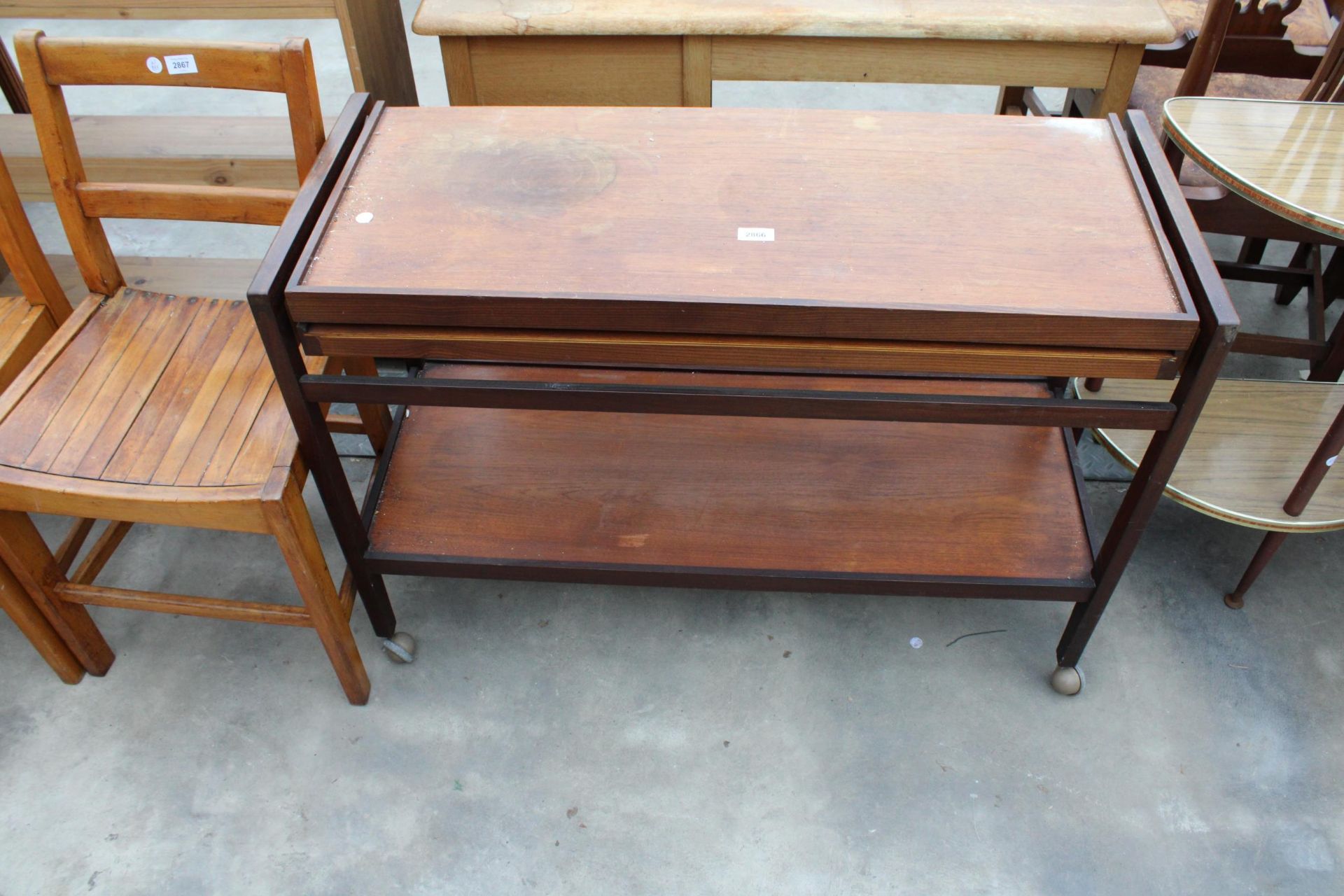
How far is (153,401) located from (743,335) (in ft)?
3.58

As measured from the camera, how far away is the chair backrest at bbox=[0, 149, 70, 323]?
1.73 metres

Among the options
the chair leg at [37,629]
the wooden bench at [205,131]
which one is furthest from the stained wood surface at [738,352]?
the wooden bench at [205,131]

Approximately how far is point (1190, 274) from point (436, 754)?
61.3 inches

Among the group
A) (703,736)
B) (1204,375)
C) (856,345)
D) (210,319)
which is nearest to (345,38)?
(210,319)

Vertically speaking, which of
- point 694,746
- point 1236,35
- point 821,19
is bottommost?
point 694,746

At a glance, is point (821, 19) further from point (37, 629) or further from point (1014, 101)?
point (37, 629)

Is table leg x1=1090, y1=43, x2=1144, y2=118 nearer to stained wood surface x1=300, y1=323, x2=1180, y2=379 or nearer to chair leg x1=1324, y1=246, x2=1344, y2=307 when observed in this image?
chair leg x1=1324, y1=246, x2=1344, y2=307

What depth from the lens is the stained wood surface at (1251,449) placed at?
191cm

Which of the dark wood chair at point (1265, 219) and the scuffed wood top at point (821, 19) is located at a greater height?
the scuffed wood top at point (821, 19)

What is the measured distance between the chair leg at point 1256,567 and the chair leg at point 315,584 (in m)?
1.87

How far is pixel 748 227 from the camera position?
4.84 ft

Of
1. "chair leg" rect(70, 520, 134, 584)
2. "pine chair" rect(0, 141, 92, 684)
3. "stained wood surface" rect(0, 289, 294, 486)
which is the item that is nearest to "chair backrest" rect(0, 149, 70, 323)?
"pine chair" rect(0, 141, 92, 684)

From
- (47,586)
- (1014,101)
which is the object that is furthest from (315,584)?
(1014,101)

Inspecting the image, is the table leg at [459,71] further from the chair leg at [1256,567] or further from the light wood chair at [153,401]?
the chair leg at [1256,567]
